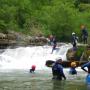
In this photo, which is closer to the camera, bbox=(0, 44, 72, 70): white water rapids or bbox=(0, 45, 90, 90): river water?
bbox=(0, 45, 90, 90): river water

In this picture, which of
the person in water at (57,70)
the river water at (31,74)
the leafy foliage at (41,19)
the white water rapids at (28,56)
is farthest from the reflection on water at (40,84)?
the leafy foliage at (41,19)

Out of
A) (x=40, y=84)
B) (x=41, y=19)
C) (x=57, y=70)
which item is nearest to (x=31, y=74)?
(x=57, y=70)

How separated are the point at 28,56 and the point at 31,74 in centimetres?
1433

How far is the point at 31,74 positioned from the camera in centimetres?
3225

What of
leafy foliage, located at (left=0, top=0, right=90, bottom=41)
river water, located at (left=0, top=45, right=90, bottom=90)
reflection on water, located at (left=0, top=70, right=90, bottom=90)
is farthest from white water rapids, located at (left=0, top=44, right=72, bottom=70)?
reflection on water, located at (left=0, top=70, right=90, bottom=90)

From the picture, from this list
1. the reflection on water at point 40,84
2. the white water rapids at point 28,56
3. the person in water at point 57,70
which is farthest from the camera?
the white water rapids at point 28,56

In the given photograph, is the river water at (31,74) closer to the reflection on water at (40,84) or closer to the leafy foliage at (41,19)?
the reflection on water at (40,84)

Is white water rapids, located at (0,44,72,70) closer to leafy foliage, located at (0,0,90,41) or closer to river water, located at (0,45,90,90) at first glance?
river water, located at (0,45,90,90)

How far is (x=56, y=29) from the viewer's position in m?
61.9

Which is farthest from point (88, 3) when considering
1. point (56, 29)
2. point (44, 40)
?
point (44, 40)

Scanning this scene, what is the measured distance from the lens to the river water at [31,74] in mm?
24266

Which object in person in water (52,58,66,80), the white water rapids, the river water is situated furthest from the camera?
the white water rapids

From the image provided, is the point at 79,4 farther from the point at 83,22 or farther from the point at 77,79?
the point at 77,79

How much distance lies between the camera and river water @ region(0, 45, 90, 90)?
24266mm
